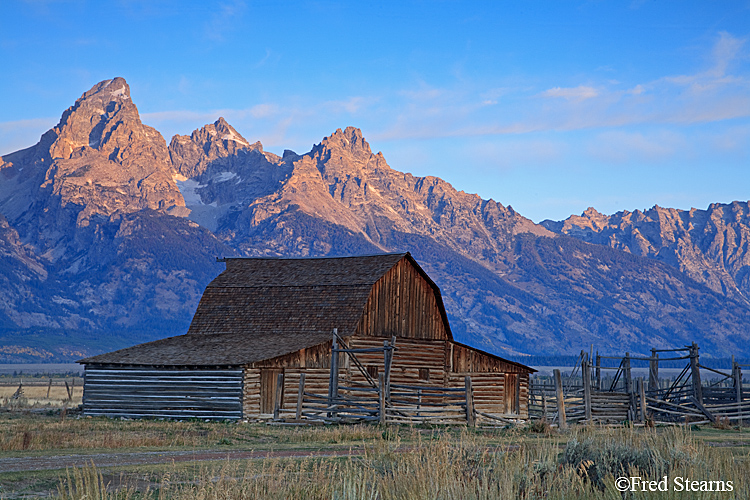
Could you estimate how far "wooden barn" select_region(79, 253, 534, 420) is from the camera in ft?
109

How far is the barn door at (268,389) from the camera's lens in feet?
110

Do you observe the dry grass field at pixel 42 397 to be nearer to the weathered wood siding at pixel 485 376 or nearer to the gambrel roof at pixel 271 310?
the gambrel roof at pixel 271 310

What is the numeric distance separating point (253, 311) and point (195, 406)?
683cm

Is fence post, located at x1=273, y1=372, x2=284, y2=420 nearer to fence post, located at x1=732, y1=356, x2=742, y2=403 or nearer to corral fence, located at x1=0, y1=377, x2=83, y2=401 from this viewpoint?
fence post, located at x1=732, y1=356, x2=742, y2=403

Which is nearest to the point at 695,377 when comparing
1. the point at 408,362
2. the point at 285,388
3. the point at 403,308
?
the point at 408,362

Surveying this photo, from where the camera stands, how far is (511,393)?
141 feet

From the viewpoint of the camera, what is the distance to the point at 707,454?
1140cm

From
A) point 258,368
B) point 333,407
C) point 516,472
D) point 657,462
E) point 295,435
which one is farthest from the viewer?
point 258,368

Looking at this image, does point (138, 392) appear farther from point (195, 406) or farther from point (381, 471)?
point (381, 471)

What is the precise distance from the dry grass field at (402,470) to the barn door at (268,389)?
12.2m

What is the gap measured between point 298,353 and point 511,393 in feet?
45.6

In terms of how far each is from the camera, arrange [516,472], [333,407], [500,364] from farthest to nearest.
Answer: [500,364], [333,407], [516,472]

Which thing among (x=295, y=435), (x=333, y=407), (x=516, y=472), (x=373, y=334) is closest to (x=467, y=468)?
(x=516, y=472)

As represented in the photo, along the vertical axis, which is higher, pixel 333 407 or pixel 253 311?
pixel 253 311
